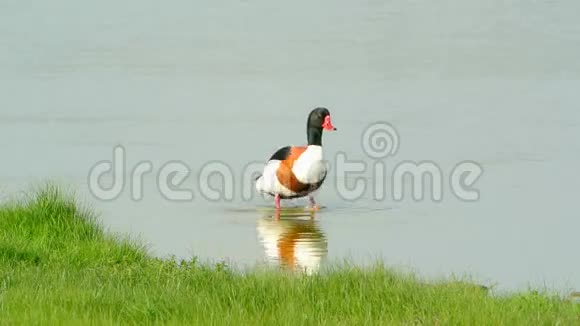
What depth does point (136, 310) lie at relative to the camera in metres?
8.03

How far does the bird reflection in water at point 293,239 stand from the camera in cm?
1139

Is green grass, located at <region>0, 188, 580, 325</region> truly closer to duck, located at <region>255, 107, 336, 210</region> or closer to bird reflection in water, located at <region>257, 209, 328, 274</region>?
bird reflection in water, located at <region>257, 209, 328, 274</region>

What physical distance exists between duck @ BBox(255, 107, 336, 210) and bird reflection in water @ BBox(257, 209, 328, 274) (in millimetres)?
248

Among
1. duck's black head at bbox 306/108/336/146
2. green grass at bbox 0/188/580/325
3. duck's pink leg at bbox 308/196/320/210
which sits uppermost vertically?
duck's black head at bbox 306/108/336/146

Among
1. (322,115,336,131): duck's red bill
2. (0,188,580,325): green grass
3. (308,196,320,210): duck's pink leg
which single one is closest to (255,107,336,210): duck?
(308,196,320,210): duck's pink leg

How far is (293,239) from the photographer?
12570mm

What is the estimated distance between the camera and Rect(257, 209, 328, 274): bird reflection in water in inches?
448

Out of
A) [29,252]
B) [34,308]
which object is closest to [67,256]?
[29,252]

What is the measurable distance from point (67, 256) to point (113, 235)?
67 centimetres

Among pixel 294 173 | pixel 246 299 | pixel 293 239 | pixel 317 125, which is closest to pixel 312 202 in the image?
pixel 294 173

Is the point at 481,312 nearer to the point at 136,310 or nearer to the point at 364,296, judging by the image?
the point at 364,296

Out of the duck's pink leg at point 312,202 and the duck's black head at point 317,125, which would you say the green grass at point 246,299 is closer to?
the duck's pink leg at point 312,202

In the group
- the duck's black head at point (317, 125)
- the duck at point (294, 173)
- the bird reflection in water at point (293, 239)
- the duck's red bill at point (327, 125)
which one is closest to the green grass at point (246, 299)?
the bird reflection in water at point (293, 239)

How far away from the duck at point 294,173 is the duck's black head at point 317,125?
0.01m
